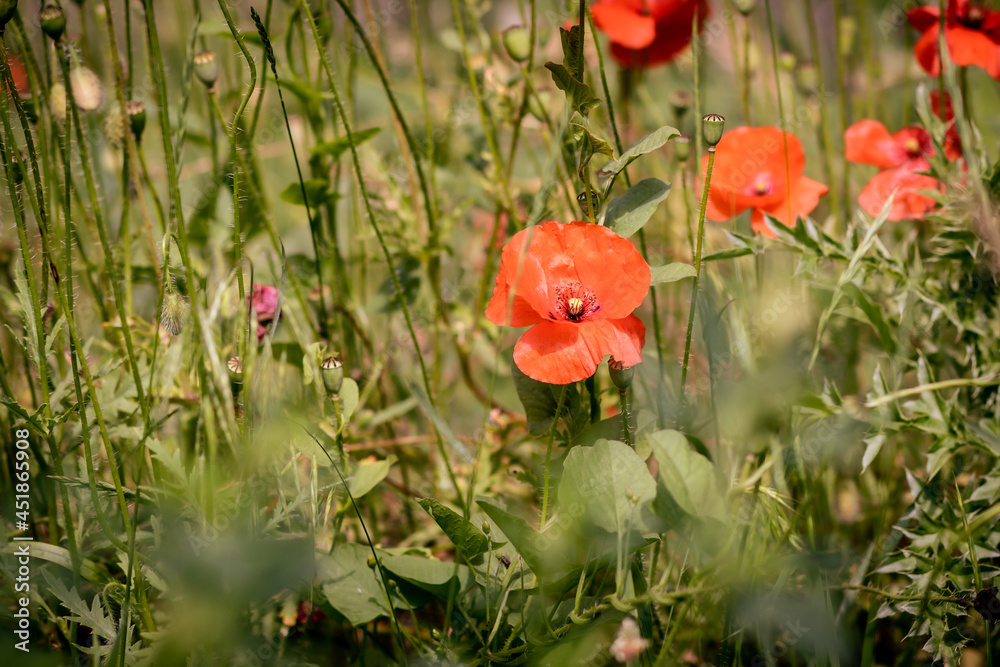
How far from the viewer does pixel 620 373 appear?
0.73 m

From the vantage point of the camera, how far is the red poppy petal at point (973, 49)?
1100 mm

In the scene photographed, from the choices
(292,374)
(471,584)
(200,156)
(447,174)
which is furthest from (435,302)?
(200,156)

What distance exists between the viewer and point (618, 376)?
2.41ft

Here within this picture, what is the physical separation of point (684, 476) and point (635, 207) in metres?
0.29

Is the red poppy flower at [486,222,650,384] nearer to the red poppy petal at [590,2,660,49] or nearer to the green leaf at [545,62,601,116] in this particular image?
the green leaf at [545,62,601,116]

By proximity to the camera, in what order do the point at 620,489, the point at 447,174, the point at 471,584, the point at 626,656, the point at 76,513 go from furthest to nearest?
1. the point at 447,174
2. the point at 76,513
3. the point at 471,584
4. the point at 620,489
5. the point at 626,656

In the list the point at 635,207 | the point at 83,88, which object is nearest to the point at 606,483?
the point at 635,207

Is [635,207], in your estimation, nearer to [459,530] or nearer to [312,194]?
[459,530]

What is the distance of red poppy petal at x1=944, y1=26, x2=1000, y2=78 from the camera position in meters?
1.10

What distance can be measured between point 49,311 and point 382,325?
0.69 m

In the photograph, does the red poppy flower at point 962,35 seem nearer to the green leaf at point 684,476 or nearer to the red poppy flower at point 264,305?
the green leaf at point 684,476

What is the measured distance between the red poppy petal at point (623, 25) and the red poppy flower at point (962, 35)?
1.32 feet

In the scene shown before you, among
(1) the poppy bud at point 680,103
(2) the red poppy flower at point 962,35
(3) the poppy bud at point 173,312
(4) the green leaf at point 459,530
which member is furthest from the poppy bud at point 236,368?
(2) the red poppy flower at point 962,35

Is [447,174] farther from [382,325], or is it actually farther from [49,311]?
[49,311]
